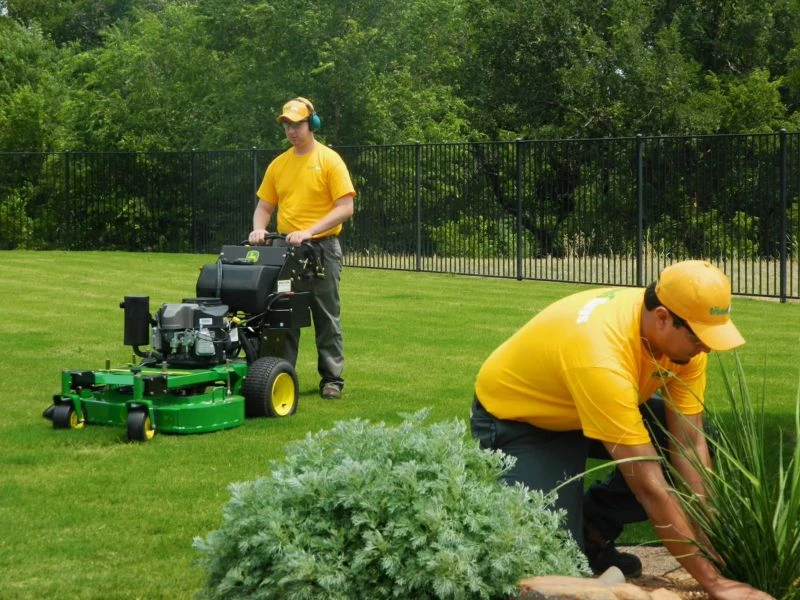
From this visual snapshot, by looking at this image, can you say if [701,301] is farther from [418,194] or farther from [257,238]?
[418,194]

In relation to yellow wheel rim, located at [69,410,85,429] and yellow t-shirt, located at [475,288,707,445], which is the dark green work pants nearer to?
yellow t-shirt, located at [475,288,707,445]

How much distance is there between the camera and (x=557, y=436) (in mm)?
5094

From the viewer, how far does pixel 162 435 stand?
322 inches

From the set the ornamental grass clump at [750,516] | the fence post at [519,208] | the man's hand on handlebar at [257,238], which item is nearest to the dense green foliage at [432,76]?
the fence post at [519,208]

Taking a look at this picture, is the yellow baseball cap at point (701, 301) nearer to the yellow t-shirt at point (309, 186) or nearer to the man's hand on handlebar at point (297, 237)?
the man's hand on handlebar at point (297, 237)

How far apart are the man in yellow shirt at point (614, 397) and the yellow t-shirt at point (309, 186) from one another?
4.30 metres

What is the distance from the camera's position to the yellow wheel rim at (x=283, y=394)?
8.73m

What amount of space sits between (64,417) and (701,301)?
497 cm

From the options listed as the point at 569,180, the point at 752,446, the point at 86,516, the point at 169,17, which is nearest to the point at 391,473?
the point at 752,446

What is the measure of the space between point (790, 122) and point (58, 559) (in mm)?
29128

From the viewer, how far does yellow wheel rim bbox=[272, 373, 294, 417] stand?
873cm

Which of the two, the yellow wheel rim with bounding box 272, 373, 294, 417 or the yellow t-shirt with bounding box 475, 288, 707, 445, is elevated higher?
the yellow t-shirt with bounding box 475, 288, 707, 445

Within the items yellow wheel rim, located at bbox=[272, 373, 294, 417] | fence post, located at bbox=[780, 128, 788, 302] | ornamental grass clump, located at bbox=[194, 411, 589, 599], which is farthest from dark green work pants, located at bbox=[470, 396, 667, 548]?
fence post, located at bbox=[780, 128, 788, 302]

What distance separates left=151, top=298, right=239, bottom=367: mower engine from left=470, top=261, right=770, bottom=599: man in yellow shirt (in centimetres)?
338
